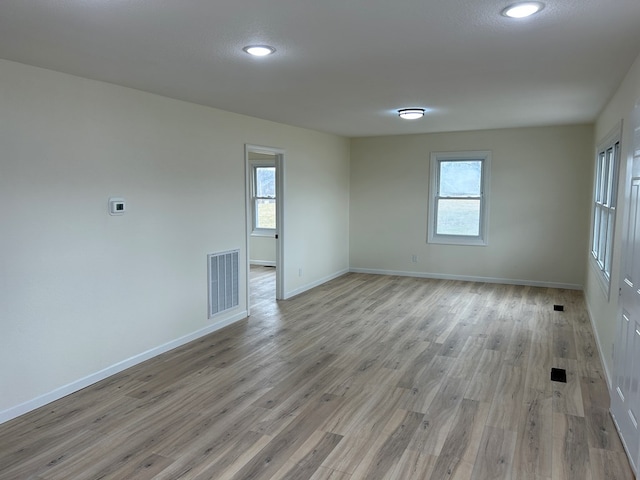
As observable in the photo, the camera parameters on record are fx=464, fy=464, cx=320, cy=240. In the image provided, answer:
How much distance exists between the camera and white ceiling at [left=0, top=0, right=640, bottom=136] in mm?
2172

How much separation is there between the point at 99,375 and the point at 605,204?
5.08 m

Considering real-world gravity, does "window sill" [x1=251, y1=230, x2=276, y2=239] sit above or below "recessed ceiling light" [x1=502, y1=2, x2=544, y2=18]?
below

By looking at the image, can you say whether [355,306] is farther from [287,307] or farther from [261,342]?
[261,342]

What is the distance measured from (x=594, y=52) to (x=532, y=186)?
→ 4.42m

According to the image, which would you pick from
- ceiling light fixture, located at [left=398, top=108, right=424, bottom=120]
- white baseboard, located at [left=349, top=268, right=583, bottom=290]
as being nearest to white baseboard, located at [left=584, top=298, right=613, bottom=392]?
A: white baseboard, located at [left=349, top=268, right=583, bottom=290]

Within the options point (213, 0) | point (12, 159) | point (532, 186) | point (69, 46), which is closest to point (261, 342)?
point (12, 159)

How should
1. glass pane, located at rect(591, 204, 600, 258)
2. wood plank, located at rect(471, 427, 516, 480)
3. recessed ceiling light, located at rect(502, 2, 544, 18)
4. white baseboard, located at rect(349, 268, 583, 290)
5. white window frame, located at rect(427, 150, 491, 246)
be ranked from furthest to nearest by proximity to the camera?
white window frame, located at rect(427, 150, 491, 246) → white baseboard, located at rect(349, 268, 583, 290) → glass pane, located at rect(591, 204, 600, 258) → wood plank, located at rect(471, 427, 516, 480) → recessed ceiling light, located at rect(502, 2, 544, 18)

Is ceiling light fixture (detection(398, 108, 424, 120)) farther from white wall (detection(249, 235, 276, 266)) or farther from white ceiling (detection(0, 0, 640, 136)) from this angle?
white wall (detection(249, 235, 276, 266))

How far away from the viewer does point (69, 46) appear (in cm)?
270

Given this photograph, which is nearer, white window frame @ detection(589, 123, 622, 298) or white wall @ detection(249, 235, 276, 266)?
white window frame @ detection(589, 123, 622, 298)

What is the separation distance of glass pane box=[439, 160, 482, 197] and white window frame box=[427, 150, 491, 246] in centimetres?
6

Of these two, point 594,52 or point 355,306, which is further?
point 355,306

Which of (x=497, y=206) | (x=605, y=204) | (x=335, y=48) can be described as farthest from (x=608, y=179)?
(x=335, y=48)

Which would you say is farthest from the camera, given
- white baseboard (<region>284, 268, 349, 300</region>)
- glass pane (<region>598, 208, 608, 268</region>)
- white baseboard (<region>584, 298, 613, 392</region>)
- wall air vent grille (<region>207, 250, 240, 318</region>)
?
white baseboard (<region>284, 268, 349, 300</region>)
